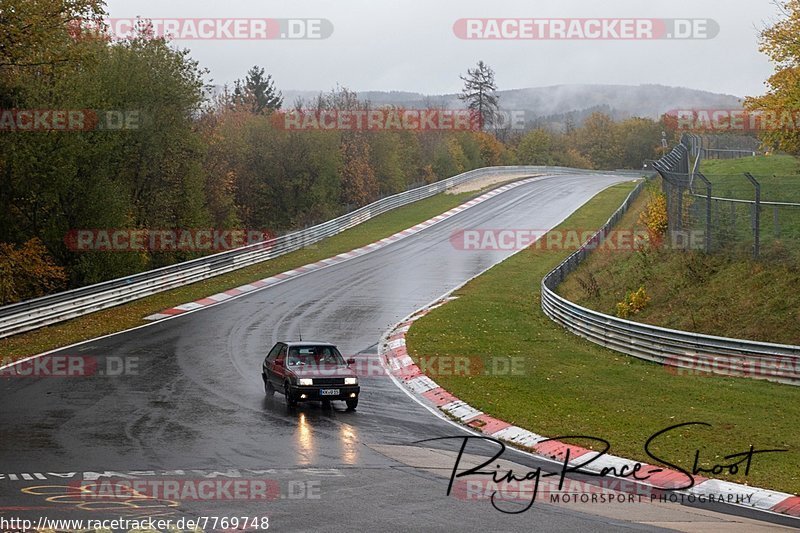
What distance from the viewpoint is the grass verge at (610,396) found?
15164 mm

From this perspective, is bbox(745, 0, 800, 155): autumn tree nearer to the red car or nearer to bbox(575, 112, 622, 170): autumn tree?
the red car

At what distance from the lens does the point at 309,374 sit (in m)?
18.9

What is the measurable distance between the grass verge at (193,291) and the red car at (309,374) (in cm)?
886

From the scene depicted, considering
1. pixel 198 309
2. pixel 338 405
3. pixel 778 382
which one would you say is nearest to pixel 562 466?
pixel 338 405

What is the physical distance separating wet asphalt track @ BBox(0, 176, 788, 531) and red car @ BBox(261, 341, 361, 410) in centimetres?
36

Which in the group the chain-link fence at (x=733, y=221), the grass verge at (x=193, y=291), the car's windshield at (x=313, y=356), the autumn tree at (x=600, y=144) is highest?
the autumn tree at (x=600, y=144)

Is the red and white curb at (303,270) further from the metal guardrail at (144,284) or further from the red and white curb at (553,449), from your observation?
the red and white curb at (553,449)

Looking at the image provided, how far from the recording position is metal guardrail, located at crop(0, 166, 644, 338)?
28.8 meters

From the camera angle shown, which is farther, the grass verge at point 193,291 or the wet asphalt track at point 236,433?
the grass verge at point 193,291

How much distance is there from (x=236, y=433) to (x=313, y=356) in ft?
13.0

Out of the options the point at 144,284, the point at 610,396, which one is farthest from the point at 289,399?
the point at 144,284

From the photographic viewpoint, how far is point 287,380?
19000 millimetres

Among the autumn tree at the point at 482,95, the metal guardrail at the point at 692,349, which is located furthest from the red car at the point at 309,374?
the autumn tree at the point at 482,95

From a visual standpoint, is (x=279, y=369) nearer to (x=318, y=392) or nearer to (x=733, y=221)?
(x=318, y=392)
